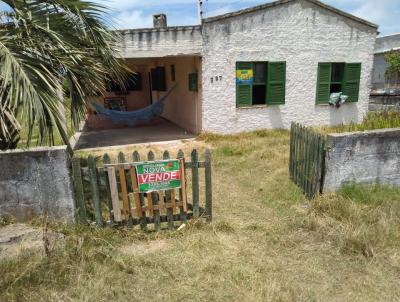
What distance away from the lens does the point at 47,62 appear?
11.3ft

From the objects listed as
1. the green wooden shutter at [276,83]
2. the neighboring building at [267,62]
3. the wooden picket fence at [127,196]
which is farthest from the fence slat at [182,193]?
the green wooden shutter at [276,83]

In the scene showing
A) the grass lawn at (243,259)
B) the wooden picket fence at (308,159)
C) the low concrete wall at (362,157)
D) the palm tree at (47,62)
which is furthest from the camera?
the wooden picket fence at (308,159)

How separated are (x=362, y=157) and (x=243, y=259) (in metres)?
2.40

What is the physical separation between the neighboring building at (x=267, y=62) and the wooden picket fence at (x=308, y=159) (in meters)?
3.77

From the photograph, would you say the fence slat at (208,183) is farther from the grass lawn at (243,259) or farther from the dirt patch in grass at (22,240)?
the dirt patch in grass at (22,240)

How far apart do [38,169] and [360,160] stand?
4.08m

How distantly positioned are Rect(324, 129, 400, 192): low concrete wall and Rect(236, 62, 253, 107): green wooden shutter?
480cm

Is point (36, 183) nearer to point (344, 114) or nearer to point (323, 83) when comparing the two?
point (323, 83)

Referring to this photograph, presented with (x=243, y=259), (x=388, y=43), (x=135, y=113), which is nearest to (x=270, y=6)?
(x=135, y=113)

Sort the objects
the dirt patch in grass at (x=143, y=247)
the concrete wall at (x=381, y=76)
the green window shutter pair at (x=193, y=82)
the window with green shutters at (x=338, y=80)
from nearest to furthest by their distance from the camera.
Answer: the dirt patch in grass at (x=143, y=247) < the green window shutter pair at (x=193, y=82) < the window with green shutters at (x=338, y=80) < the concrete wall at (x=381, y=76)

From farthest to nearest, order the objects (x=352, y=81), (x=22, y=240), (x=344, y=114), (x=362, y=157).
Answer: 1. (x=344, y=114)
2. (x=352, y=81)
3. (x=362, y=157)
4. (x=22, y=240)

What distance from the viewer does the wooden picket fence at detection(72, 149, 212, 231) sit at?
346 centimetres

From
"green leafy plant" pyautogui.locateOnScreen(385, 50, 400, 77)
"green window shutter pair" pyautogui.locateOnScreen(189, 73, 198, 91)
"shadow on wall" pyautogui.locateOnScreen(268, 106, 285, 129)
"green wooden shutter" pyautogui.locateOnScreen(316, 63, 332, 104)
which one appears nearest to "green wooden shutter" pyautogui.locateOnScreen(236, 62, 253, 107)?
"shadow on wall" pyautogui.locateOnScreen(268, 106, 285, 129)

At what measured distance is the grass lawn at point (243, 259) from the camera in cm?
262
